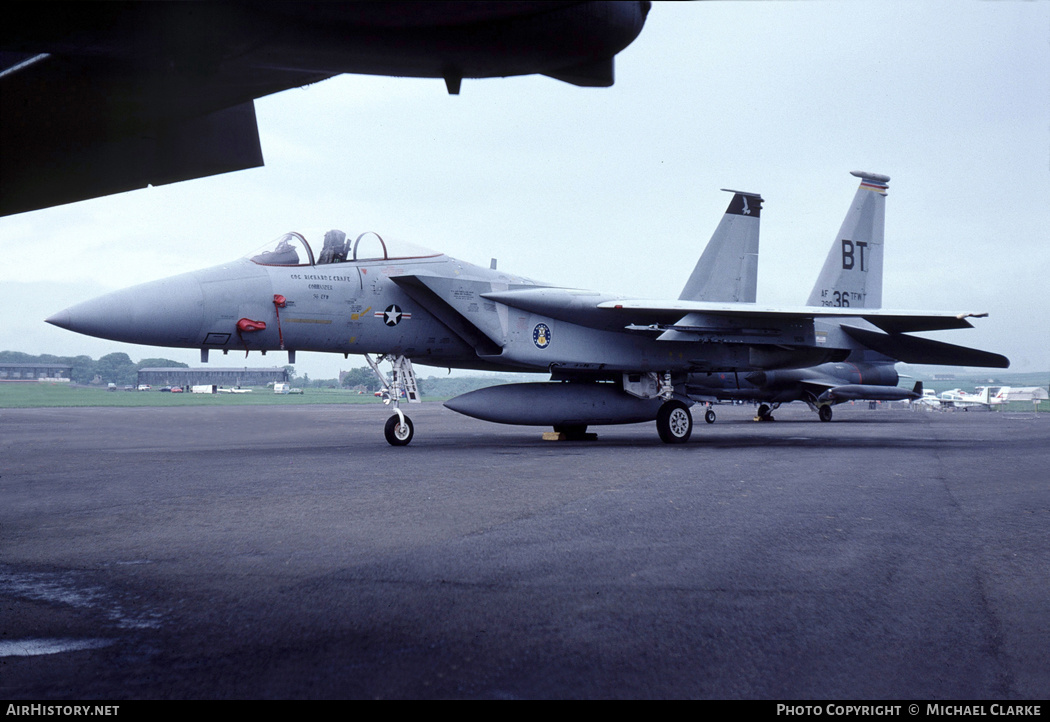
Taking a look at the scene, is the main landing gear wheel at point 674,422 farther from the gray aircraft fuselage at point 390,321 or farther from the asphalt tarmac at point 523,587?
the asphalt tarmac at point 523,587

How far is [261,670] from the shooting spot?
7.88ft

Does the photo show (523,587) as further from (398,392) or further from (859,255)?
(859,255)

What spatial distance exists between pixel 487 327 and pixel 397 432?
2224 mm

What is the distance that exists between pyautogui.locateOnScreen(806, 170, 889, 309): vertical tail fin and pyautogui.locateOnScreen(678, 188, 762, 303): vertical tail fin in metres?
3.58

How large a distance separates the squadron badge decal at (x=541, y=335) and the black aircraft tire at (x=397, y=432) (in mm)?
2556

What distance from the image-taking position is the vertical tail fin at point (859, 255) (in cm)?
1922

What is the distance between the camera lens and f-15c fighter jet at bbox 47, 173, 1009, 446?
9.58m

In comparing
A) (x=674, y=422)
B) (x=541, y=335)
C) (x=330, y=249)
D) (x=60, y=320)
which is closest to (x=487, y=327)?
(x=541, y=335)

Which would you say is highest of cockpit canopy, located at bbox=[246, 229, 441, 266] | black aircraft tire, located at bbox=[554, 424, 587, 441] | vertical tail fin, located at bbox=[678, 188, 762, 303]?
vertical tail fin, located at bbox=[678, 188, 762, 303]

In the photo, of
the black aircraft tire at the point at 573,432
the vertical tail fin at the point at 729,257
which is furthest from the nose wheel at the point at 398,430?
the vertical tail fin at the point at 729,257

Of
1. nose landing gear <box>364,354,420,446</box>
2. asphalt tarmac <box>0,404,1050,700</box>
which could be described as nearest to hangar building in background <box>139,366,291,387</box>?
nose landing gear <box>364,354,420,446</box>

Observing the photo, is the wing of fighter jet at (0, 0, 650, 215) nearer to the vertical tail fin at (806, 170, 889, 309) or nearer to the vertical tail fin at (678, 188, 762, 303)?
the vertical tail fin at (678, 188, 762, 303)
